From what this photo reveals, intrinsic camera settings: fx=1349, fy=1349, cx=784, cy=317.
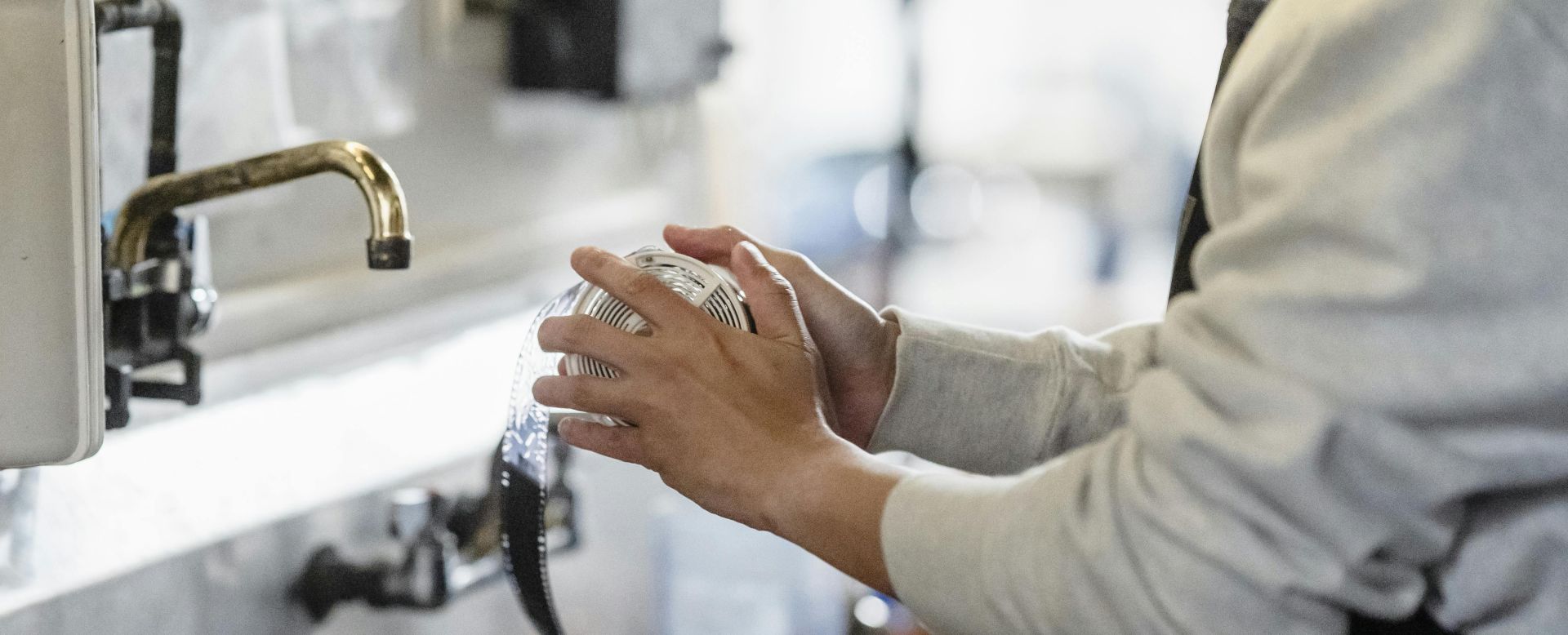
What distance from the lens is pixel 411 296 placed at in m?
1.31

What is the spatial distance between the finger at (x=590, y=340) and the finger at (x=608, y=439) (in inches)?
1.5

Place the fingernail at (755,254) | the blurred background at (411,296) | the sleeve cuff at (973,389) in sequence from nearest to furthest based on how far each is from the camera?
1. the fingernail at (755,254)
2. the sleeve cuff at (973,389)
3. the blurred background at (411,296)

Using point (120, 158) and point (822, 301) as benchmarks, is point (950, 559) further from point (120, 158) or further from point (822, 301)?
point (120, 158)

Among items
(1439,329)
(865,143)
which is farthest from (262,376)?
(865,143)

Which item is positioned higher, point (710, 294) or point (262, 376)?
point (710, 294)

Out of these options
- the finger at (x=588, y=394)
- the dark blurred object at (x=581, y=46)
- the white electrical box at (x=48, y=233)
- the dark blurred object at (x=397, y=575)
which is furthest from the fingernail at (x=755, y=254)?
the dark blurred object at (x=581, y=46)

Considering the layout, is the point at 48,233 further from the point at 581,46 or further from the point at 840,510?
the point at 581,46

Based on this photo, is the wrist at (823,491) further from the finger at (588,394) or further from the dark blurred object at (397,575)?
the dark blurred object at (397,575)

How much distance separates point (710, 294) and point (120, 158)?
0.51 m

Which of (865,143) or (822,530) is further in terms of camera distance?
(865,143)

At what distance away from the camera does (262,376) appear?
110 cm

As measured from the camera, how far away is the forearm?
0.62 metres

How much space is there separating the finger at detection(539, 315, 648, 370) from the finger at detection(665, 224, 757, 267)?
0.15 metres

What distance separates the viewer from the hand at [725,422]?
24.8 inches
